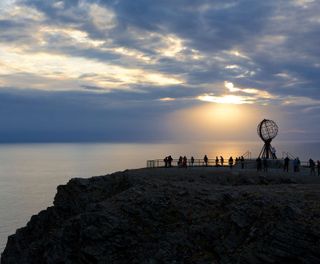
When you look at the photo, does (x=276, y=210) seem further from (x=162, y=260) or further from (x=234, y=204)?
(x=162, y=260)

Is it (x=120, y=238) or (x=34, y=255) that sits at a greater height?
(x=120, y=238)

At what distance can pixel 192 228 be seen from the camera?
2672 centimetres

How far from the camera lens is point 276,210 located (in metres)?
25.2

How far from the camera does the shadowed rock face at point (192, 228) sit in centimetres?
2353

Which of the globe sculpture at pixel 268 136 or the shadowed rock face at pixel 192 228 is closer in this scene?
the shadowed rock face at pixel 192 228

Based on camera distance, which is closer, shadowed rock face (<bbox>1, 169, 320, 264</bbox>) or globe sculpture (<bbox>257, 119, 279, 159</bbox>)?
shadowed rock face (<bbox>1, 169, 320, 264</bbox>)

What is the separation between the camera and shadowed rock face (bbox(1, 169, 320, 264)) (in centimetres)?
2353

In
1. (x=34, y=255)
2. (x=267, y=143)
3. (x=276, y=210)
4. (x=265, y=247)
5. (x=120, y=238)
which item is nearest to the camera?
(x=265, y=247)

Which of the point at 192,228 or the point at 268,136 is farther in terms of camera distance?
the point at 268,136

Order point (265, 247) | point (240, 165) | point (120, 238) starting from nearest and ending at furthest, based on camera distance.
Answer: point (265, 247) → point (120, 238) → point (240, 165)

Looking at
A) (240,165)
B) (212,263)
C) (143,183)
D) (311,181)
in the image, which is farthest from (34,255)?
(240,165)

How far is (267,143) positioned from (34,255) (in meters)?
40.5

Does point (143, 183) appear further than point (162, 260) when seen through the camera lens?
Yes

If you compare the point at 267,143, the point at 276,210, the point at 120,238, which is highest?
the point at 267,143
